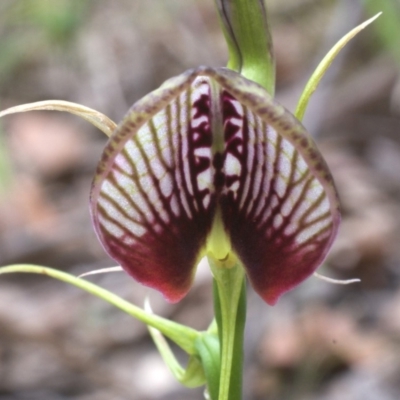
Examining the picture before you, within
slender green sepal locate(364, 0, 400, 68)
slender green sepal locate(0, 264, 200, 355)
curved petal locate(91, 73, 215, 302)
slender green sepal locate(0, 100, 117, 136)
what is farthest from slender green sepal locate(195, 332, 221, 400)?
slender green sepal locate(364, 0, 400, 68)

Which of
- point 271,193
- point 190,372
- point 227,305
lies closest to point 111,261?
point 190,372

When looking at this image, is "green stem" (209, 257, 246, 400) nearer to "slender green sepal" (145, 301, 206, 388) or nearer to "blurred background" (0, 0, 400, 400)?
"slender green sepal" (145, 301, 206, 388)

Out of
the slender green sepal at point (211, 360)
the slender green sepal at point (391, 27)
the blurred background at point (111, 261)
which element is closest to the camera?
the slender green sepal at point (211, 360)

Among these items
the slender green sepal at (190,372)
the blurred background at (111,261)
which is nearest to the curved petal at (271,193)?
the slender green sepal at (190,372)

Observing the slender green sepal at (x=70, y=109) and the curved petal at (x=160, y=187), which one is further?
the slender green sepal at (x=70, y=109)

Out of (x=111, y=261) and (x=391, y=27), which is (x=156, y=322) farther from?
(x=111, y=261)

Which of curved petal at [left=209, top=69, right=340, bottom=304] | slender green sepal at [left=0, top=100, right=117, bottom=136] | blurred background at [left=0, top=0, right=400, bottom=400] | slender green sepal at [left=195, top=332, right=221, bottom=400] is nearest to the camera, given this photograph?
curved petal at [left=209, top=69, right=340, bottom=304]

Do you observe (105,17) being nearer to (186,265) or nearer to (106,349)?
(106,349)

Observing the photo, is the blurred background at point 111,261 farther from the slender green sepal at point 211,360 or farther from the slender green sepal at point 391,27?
the slender green sepal at point 211,360
